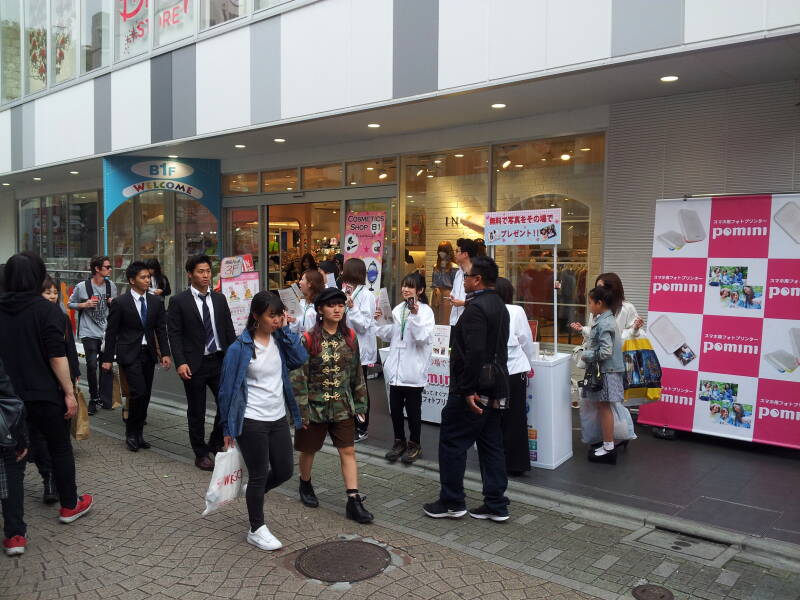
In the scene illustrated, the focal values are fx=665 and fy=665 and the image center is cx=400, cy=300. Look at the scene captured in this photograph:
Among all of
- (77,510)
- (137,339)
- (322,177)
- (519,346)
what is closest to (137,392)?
(137,339)

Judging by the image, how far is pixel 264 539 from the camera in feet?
15.1

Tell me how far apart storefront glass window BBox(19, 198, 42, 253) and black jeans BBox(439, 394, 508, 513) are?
1819 centimetres

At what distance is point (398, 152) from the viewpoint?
35.7ft

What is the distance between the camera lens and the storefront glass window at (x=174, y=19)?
1119 cm

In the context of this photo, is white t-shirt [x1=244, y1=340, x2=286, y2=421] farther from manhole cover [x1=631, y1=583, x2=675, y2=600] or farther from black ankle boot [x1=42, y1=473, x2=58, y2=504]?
manhole cover [x1=631, y1=583, x2=675, y2=600]

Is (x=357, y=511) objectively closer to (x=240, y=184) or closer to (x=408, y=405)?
(x=408, y=405)

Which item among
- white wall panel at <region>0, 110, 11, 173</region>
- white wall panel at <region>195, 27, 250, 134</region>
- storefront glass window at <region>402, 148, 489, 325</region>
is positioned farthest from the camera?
white wall panel at <region>0, 110, 11, 173</region>

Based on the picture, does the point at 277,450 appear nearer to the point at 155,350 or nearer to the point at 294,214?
the point at 155,350

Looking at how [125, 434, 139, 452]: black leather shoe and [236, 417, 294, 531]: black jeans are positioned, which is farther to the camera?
[125, 434, 139, 452]: black leather shoe

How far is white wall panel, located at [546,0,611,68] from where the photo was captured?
652 centimetres

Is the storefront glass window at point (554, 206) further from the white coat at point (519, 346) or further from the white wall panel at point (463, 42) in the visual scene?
the white coat at point (519, 346)

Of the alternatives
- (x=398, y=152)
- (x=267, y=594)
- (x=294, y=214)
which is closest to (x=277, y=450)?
(x=267, y=594)

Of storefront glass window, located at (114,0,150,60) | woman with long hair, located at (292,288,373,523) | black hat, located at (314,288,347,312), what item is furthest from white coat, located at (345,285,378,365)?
storefront glass window, located at (114,0,150,60)

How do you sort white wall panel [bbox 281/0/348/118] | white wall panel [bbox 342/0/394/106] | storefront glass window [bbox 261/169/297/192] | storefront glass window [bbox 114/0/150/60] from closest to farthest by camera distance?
white wall panel [bbox 342/0/394/106] → white wall panel [bbox 281/0/348/118] → storefront glass window [bbox 114/0/150/60] → storefront glass window [bbox 261/169/297/192]
